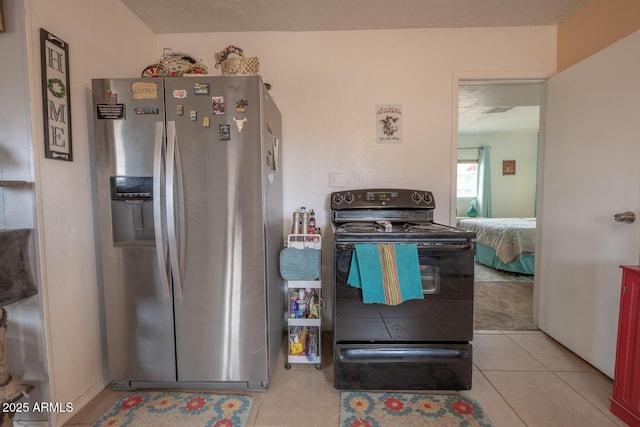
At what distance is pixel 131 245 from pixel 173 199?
36 centimetres

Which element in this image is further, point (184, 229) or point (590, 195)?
point (590, 195)

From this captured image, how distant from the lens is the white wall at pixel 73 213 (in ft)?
4.10

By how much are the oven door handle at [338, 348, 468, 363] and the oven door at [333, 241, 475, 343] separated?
0.05m

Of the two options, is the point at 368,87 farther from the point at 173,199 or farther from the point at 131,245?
the point at 131,245

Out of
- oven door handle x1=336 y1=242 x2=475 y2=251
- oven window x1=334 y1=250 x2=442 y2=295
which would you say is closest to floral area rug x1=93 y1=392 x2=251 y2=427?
oven window x1=334 y1=250 x2=442 y2=295

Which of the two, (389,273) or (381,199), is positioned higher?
(381,199)

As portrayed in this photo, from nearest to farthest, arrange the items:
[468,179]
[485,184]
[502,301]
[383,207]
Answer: [383,207] → [502,301] → [485,184] → [468,179]

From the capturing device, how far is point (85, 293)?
147cm

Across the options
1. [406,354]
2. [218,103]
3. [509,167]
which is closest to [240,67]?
[218,103]

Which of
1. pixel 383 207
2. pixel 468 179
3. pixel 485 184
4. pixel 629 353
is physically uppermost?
pixel 468 179

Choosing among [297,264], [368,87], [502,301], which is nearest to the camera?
[297,264]

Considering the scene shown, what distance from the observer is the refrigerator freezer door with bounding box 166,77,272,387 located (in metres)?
1.39

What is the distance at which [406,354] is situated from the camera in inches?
57.1

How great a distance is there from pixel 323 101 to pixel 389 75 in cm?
54
